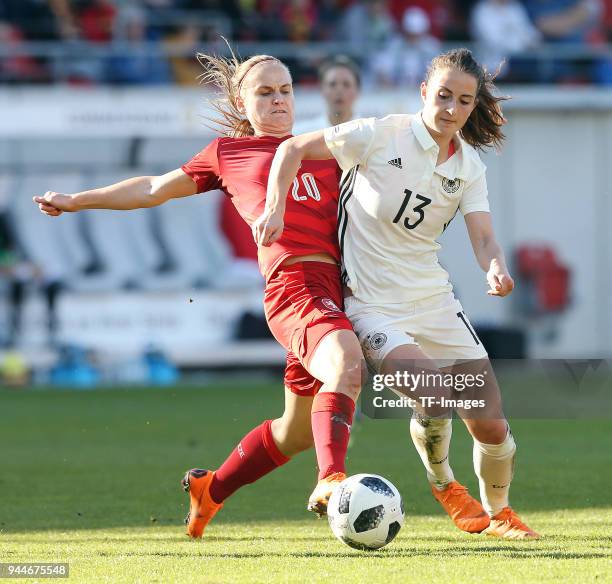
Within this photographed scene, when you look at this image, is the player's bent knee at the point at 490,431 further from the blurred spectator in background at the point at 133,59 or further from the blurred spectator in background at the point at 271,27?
the blurred spectator in background at the point at 271,27

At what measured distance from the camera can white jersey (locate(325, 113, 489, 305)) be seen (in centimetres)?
574

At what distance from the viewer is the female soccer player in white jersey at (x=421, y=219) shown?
5652 mm

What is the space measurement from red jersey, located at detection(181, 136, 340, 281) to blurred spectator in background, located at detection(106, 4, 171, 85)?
517 inches

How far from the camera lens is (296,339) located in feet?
18.2

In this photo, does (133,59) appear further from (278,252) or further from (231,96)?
(278,252)

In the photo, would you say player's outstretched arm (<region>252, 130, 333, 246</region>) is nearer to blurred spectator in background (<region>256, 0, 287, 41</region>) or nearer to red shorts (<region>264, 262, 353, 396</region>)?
red shorts (<region>264, 262, 353, 396</region>)

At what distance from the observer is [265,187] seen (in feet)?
19.5

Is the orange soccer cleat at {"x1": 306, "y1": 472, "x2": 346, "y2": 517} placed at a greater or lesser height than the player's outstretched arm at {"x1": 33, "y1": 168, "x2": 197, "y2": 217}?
lesser

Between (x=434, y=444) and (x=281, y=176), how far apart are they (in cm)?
148

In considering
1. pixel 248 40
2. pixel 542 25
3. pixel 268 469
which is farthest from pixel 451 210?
pixel 542 25

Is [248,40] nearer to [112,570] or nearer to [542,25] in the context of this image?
[542,25]

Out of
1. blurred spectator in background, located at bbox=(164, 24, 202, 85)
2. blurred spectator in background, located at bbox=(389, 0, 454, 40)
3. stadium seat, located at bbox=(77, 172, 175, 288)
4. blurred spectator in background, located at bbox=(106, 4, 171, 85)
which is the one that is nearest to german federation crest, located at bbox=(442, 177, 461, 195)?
blurred spectator in background, located at bbox=(164, 24, 202, 85)

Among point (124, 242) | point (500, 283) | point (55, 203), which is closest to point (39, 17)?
point (124, 242)

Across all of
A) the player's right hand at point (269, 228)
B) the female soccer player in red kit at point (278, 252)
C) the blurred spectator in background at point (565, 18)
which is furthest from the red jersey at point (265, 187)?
the blurred spectator in background at point (565, 18)
